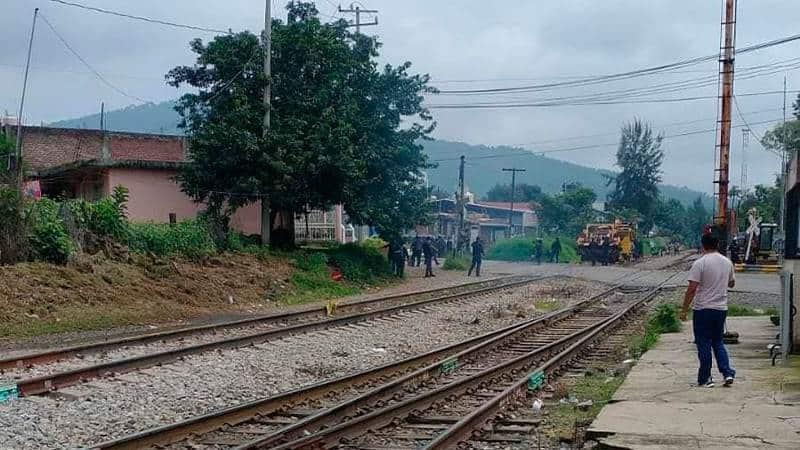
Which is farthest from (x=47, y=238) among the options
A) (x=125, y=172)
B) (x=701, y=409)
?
(x=701, y=409)

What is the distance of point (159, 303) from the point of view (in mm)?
21516

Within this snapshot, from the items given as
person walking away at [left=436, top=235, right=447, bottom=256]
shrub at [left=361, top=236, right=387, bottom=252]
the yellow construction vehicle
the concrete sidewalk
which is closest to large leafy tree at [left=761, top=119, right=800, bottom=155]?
the yellow construction vehicle

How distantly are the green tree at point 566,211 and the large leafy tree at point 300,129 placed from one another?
1692 inches

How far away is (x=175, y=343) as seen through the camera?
614 inches

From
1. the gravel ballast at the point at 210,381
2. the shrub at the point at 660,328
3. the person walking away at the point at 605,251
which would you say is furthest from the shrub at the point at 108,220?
the person walking away at the point at 605,251

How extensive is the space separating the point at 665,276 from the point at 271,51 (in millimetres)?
21716

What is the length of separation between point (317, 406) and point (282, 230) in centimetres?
2337

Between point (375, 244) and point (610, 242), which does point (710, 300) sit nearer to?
point (375, 244)

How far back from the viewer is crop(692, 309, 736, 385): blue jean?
32.8ft

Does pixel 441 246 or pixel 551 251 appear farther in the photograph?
pixel 441 246

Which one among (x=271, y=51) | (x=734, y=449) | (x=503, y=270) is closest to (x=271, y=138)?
(x=271, y=51)

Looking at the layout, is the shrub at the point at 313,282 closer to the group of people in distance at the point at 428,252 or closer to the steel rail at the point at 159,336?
the steel rail at the point at 159,336

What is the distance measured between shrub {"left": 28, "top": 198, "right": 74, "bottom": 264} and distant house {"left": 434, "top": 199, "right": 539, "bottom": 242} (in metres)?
57.9

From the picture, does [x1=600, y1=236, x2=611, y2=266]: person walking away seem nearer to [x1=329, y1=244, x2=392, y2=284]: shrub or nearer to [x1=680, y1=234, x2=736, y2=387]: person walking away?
[x1=329, y1=244, x2=392, y2=284]: shrub
